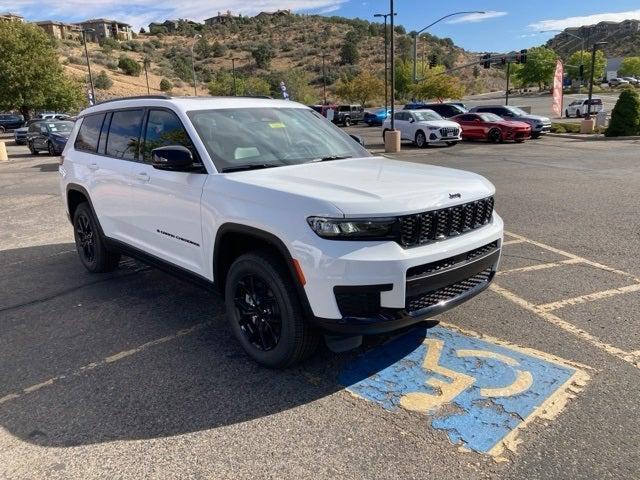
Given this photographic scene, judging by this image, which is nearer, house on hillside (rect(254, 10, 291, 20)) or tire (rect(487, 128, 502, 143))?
tire (rect(487, 128, 502, 143))

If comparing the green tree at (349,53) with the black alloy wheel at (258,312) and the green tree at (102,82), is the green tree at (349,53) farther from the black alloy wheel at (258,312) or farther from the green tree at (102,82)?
the black alloy wheel at (258,312)

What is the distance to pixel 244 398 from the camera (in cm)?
331

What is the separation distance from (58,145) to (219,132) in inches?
874

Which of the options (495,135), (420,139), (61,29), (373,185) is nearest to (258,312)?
(373,185)

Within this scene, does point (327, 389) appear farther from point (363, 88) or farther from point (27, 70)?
point (363, 88)

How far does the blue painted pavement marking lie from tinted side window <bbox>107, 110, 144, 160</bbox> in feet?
9.02

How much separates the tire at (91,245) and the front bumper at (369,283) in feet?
10.7

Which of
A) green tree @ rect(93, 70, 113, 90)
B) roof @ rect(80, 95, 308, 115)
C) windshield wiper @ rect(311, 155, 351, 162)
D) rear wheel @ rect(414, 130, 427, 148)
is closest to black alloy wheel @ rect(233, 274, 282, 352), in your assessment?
windshield wiper @ rect(311, 155, 351, 162)

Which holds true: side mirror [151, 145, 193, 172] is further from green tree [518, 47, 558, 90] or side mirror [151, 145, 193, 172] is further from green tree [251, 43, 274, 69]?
green tree [251, 43, 274, 69]

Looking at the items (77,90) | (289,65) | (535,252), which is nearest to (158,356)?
(535,252)

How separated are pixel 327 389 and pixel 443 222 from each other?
1.29 m

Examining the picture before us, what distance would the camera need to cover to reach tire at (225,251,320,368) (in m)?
3.31

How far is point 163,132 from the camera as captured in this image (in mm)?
4344

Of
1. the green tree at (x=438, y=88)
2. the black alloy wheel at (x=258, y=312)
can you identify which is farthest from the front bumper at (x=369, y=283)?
the green tree at (x=438, y=88)
